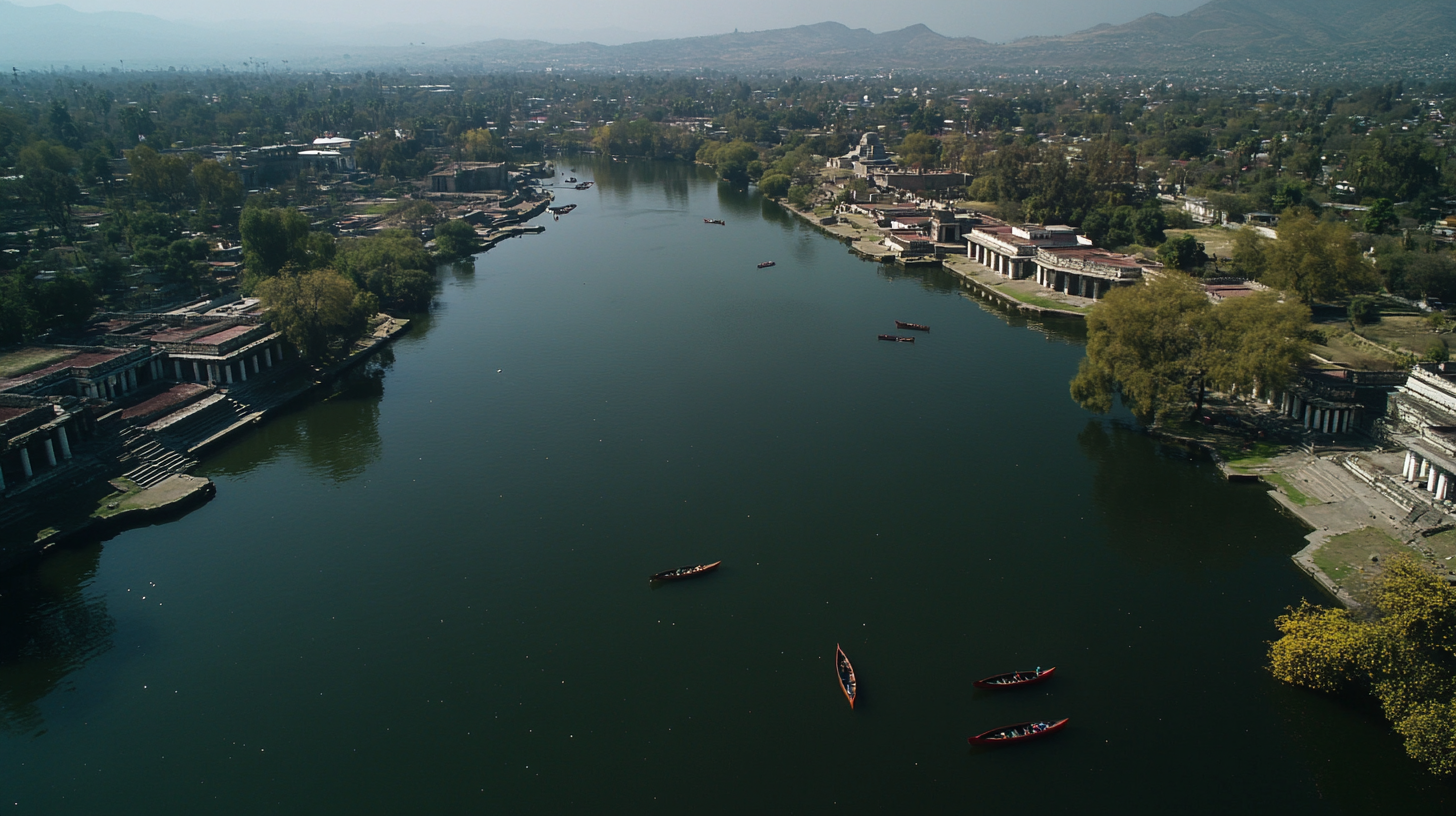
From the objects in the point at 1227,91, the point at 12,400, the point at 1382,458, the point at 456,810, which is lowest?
the point at 456,810

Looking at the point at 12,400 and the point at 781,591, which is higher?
the point at 12,400

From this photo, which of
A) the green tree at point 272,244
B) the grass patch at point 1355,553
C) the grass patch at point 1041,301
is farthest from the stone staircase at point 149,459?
the grass patch at point 1041,301

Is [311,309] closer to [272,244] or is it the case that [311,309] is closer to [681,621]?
[272,244]

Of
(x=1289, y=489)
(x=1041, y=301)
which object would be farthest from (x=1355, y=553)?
(x=1041, y=301)

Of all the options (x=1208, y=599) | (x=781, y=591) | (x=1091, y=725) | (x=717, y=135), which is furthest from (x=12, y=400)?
(x=717, y=135)

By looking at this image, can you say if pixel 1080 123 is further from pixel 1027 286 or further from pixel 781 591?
pixel 781 591

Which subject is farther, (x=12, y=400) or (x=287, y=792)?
(x=12, y=400)
